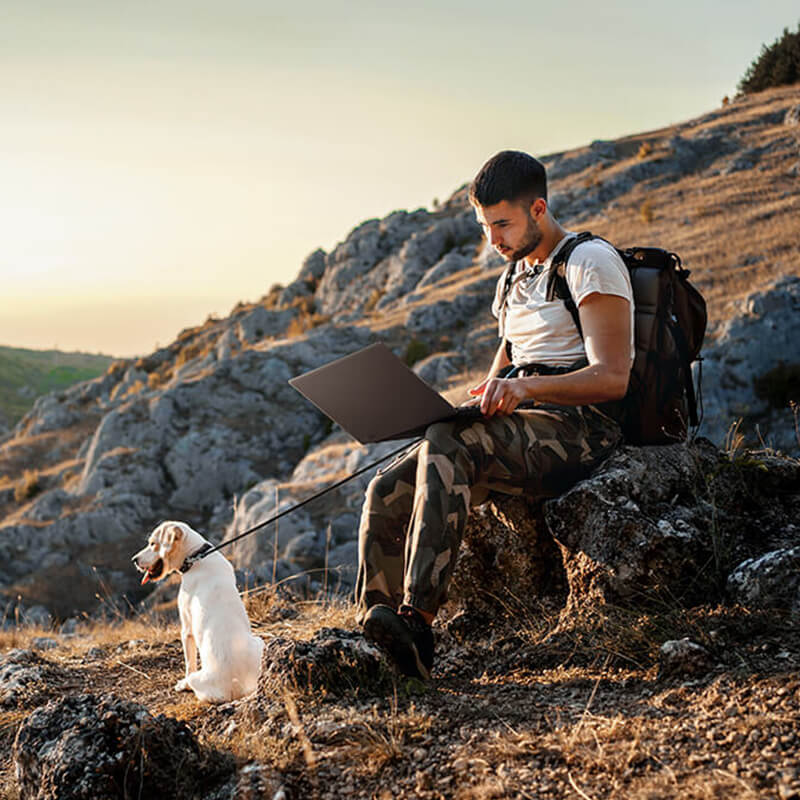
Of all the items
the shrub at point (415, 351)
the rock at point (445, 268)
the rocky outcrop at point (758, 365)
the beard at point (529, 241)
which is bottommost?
the rocky outcrop at point (758, 365)

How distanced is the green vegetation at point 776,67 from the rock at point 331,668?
4360 centimetres

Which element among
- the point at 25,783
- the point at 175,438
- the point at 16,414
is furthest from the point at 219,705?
the point at 16,414

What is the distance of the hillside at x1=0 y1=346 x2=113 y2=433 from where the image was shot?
5719cm

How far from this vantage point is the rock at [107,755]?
2.54 metres

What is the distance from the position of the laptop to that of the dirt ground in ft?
3.68

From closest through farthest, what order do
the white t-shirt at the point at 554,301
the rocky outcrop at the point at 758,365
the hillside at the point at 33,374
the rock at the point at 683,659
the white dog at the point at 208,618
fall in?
the rock at the point at 683,659, the white t-shirt at the point at 554,301, the white dog at the point at 208,618, the rocky outcrop at the point at 758,365, the hillside at the point at 33,374

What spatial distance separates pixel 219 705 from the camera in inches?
140

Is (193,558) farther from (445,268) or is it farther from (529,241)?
(445,268)

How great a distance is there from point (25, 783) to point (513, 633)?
2255mm

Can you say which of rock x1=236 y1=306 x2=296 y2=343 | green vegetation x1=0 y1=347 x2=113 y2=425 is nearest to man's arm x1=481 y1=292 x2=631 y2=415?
rock x1=236 y1=306 x2=296 y2=343

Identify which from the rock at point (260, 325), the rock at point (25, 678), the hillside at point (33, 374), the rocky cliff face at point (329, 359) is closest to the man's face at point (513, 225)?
the rock at point (25, 678)

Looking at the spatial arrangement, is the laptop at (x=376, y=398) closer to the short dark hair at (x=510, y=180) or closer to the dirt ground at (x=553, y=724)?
the short dark hair at (x=510, y=180)

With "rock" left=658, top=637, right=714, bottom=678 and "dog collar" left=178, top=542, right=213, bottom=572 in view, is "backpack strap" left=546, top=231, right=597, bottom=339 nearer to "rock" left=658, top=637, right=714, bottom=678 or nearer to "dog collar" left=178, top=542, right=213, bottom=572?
"rock" left=658, top=637, right=714, bottom=678

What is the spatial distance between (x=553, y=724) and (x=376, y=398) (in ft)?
5.18
